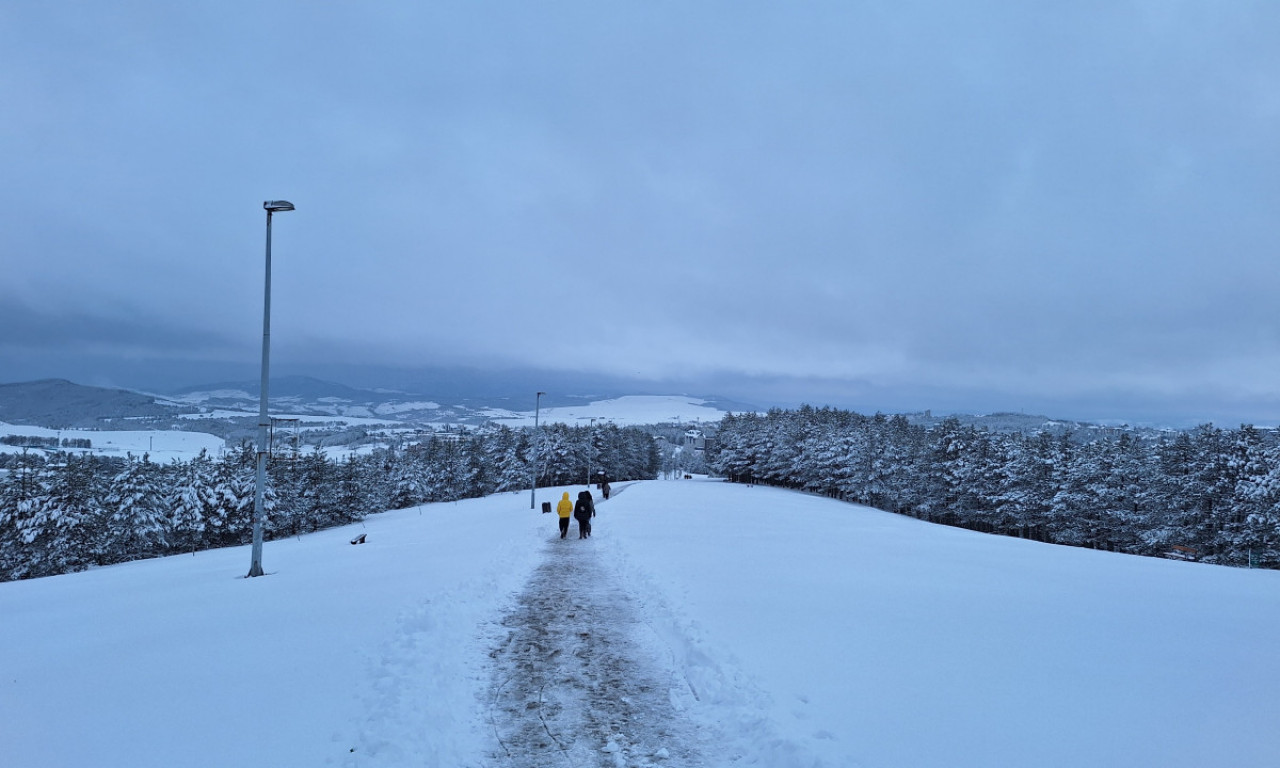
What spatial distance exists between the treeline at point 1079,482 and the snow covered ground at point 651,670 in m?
29.7

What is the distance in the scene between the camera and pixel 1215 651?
7.23 m

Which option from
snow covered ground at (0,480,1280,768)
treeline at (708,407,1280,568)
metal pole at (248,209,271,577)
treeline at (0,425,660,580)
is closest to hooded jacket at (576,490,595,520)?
snow covered ground at (0,480,1280,768)

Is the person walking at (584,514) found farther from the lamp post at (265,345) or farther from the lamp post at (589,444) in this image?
the lamp post at (589,444)

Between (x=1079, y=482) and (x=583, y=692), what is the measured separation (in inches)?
2084

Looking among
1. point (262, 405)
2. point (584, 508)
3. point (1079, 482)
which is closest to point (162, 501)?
point (584, 508)

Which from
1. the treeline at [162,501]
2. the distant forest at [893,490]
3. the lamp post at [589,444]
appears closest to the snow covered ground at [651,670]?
the distant forest at [893,490]

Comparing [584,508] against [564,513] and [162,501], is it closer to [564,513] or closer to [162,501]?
[564,513]

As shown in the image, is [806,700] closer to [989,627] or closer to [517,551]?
[989,627]

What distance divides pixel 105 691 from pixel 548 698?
177 inches

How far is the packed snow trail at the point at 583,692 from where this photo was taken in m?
5.68

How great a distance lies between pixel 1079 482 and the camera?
46.3 m

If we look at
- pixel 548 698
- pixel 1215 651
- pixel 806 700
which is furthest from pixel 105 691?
pixel 1215 651

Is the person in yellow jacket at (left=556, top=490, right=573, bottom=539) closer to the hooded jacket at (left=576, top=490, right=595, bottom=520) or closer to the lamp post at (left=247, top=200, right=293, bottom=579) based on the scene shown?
the hooded jacket at (left=576, top=490, right=595, bottom=520)

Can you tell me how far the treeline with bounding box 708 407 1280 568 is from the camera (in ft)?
120
